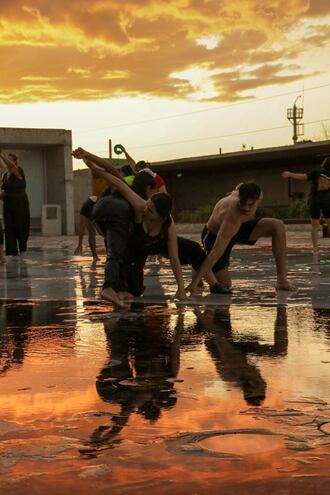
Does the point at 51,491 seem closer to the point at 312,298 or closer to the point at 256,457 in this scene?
the point at 256,457

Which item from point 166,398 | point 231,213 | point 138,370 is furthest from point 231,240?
point 166,398

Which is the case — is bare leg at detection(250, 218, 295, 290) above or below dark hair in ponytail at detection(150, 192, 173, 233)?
below

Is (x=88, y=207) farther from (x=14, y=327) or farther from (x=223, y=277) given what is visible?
(x=14, y=327)

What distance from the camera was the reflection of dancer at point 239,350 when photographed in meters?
4.16

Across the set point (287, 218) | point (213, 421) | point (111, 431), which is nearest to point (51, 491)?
point (111, 431)

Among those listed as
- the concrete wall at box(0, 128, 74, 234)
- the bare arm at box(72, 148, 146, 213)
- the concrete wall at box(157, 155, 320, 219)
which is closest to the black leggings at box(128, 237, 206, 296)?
the bare arm at box(72, 148, 146, 213)

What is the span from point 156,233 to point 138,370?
3.51m

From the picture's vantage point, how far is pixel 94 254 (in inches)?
589

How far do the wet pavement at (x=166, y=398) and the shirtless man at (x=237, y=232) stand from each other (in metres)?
0.82

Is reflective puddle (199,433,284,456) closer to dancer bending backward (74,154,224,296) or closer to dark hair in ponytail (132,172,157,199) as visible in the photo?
dancer bending backward (74,154,224,296)

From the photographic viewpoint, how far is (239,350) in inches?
205

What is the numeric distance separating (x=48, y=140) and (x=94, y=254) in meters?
17.7

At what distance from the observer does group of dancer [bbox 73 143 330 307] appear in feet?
26.1

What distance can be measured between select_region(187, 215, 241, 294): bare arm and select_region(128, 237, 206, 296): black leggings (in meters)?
0.14
